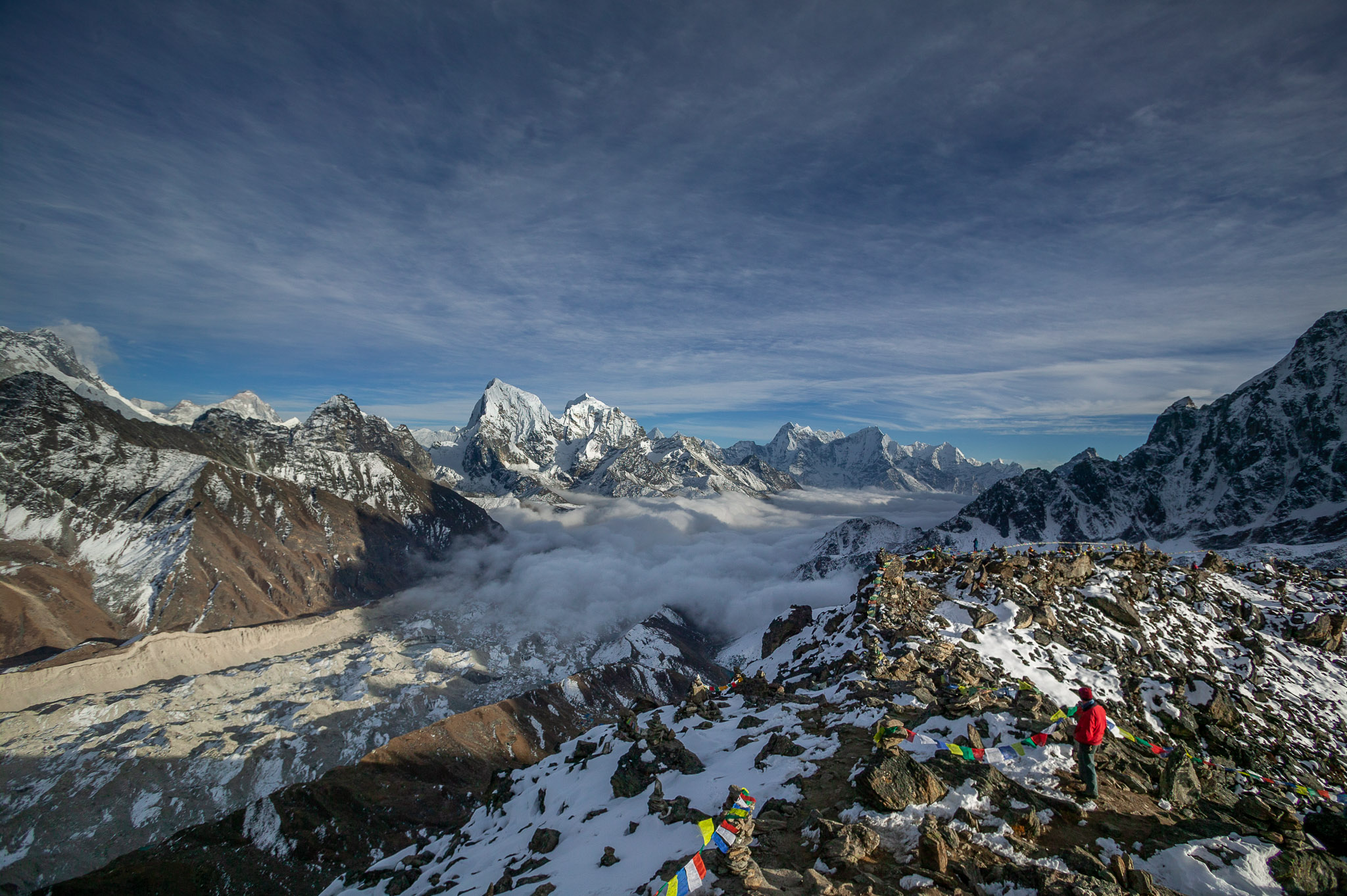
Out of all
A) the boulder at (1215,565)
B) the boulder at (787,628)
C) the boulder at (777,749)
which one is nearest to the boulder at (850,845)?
the boulder at (777,749)

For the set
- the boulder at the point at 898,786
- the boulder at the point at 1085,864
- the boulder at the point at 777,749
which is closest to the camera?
the boulder at the point at 1085,864

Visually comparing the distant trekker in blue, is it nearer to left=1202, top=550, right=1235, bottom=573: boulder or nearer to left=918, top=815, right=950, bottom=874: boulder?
left=918, top=815, right=950, bottom=874: boulder

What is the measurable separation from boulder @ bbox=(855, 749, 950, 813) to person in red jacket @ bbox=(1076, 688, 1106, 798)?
5472mm

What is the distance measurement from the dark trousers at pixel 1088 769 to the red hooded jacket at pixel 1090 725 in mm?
273

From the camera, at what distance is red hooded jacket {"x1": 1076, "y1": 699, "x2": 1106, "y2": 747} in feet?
55.5

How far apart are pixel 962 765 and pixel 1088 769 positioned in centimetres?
413

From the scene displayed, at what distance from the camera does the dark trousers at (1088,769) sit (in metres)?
17.2

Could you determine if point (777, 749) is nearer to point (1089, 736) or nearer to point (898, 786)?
point (898, 786)

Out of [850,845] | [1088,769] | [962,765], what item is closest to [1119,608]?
[1088,769]

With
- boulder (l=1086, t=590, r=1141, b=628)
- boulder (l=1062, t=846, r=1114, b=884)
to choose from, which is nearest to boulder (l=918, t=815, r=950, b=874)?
boulder (l=1062, t=846, r=1114, b=884)

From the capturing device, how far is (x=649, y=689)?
577 feet

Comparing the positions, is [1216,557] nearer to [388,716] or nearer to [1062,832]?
[1062,832]

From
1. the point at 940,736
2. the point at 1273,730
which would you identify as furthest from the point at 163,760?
the point at 1273,730

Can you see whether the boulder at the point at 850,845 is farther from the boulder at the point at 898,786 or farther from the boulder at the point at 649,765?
the boulder at the point at 649,765
